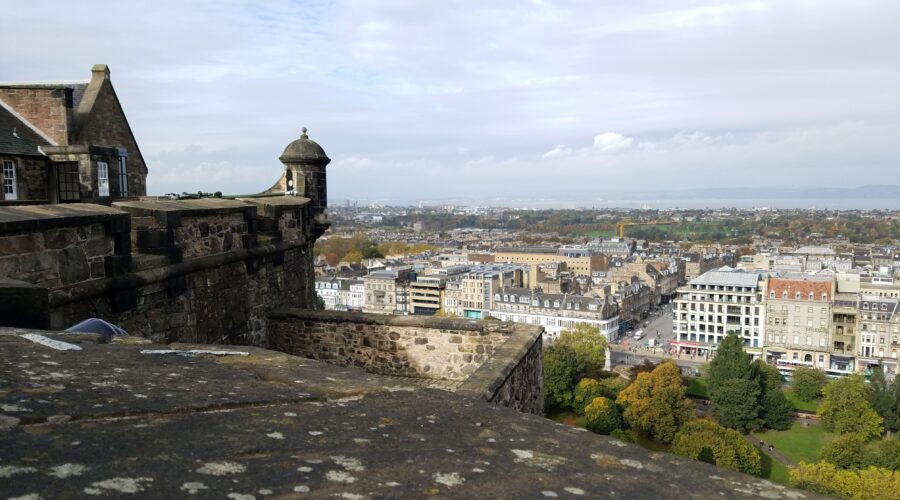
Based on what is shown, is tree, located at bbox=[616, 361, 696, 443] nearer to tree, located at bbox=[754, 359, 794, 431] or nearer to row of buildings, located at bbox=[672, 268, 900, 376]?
tree, located at bbox=[754, 359, 794, 431]

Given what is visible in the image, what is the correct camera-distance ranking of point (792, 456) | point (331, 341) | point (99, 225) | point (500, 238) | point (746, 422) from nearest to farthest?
point (99, 225), point (331, 341), point (792, 456), point (746, 422), point (500, 238)

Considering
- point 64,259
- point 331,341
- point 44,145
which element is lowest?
point 331,341

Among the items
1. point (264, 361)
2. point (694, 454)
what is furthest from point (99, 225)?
point (694, 454)

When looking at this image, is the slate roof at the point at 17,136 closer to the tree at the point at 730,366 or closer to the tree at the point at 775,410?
the tree at the point at 730,366

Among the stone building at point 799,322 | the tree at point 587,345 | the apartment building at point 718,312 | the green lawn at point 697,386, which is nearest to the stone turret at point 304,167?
the tree at point 587,345

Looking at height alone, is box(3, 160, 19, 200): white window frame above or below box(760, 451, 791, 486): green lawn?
above

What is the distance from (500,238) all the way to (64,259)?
187 m

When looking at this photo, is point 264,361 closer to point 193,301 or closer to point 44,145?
point 193,301

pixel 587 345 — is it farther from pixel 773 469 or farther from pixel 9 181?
pixel 9 181

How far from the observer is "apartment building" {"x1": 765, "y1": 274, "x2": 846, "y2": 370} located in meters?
70.3

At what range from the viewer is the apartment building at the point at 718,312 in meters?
74.9

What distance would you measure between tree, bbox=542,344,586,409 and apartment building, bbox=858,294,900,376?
118 ft

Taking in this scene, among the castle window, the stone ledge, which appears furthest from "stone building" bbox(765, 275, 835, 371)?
the stone ledge

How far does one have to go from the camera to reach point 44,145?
46.4ft
